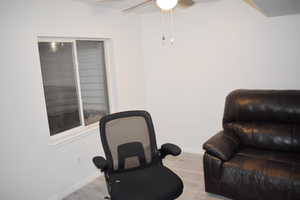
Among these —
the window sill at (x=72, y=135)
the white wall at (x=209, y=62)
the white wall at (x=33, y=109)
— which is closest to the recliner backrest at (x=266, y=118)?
the white wall at (x=209, y=62)

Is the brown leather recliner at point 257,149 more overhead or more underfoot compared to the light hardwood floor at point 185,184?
more overhead

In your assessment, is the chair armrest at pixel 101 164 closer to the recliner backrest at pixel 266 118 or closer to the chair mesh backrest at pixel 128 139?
the chair mesh backrest at pixel 128 139

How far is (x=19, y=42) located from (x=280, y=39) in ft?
9.73

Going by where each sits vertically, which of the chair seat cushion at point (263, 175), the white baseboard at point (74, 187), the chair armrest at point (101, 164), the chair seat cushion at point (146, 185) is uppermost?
the chair armrest at point (101, 164)

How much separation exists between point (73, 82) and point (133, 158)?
53.3 inches

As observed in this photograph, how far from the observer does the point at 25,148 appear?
2309 millimetres

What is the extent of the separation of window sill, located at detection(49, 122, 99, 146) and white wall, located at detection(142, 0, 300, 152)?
1.28 m

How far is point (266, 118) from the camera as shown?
280 centimetres

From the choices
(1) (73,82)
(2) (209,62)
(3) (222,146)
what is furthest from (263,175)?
(1) (73,82)

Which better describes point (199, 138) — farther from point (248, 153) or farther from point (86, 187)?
point (86, 187)

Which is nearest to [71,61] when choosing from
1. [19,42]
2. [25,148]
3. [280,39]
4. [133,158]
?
[19,42]

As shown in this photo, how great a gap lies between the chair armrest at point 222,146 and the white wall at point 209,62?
2.71 ft

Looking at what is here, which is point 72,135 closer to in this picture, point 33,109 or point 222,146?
point 33,109

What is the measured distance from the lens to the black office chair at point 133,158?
6.37ft
